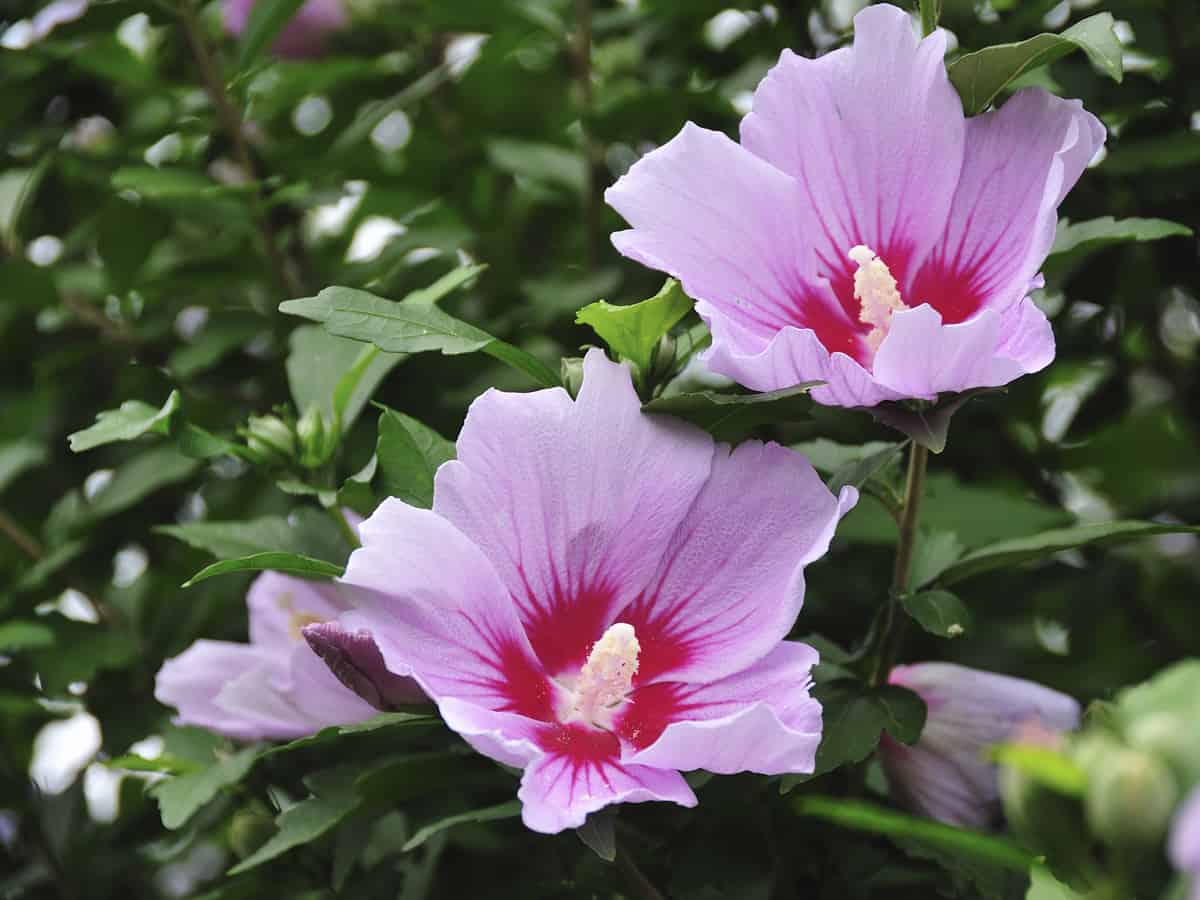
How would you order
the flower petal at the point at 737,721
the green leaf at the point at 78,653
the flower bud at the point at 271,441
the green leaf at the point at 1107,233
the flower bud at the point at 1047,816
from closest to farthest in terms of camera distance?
1. the flower bud at the point at 1047,816
2. the flower petal at the point at 737,721
3. the green leaf at the point at 1107,233
4. the flower bud at the point at 271,441
5. the green leaf at the point at 78,653

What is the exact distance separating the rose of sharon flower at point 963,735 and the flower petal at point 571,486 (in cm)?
24

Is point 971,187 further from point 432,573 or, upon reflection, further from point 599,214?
point 599,214

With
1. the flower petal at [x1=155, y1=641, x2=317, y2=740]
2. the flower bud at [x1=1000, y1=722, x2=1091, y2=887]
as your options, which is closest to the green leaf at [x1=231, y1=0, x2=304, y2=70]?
the flower petal at [x1=155, y1=641, x2=317, y2=740]

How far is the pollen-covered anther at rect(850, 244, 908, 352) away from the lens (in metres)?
0.85

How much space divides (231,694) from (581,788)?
338mm

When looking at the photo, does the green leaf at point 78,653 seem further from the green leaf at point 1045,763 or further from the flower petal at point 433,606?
the green leaf at point 1045,763

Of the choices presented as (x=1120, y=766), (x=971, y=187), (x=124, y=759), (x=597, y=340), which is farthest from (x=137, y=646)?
(x=1120, y=766)

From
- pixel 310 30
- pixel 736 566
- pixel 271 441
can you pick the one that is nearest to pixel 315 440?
pixel 271 441

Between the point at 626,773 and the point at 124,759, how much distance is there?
452 millimetres

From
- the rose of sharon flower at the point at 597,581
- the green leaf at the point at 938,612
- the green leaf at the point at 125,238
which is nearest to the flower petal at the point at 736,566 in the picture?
the rose of sharon flower at the point at 597,581

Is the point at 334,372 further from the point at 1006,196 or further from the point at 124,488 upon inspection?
the point at 1006,196

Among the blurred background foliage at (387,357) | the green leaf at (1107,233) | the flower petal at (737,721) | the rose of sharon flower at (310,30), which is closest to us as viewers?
the flower petal at (737,721)

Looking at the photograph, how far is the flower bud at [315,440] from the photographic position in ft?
3.36

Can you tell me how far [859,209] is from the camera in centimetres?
87
